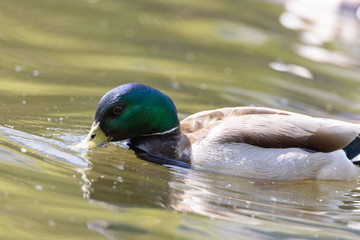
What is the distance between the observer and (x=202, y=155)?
255 inches

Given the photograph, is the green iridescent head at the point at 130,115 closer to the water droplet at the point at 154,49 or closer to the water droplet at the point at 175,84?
the water droplet at the point at 175,84

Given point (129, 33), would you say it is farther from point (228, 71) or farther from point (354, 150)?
point (354, 150)

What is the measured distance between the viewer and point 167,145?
6715mm

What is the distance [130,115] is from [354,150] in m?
2.33

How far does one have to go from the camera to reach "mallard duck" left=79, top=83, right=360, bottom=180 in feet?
21.1

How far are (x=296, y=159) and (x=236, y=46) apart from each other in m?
5.16

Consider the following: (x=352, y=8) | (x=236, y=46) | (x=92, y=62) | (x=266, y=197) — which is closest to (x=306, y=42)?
(x=236, y=46)

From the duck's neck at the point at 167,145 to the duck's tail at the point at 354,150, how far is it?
1.67 m

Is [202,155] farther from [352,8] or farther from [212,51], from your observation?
[352,8]

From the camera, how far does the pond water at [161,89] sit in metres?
5.12

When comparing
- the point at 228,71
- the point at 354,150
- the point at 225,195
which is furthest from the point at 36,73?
the point at 354,150

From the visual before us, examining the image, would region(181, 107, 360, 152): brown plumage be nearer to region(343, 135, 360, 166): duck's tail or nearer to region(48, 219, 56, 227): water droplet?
region(343, 135, 360, 166): duck's tail

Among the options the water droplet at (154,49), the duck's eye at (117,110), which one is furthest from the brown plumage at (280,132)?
the water droplet at (154,49)

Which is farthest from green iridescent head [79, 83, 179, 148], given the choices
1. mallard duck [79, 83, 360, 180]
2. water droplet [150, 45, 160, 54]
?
water droplet [150, 45, 160, 54]
